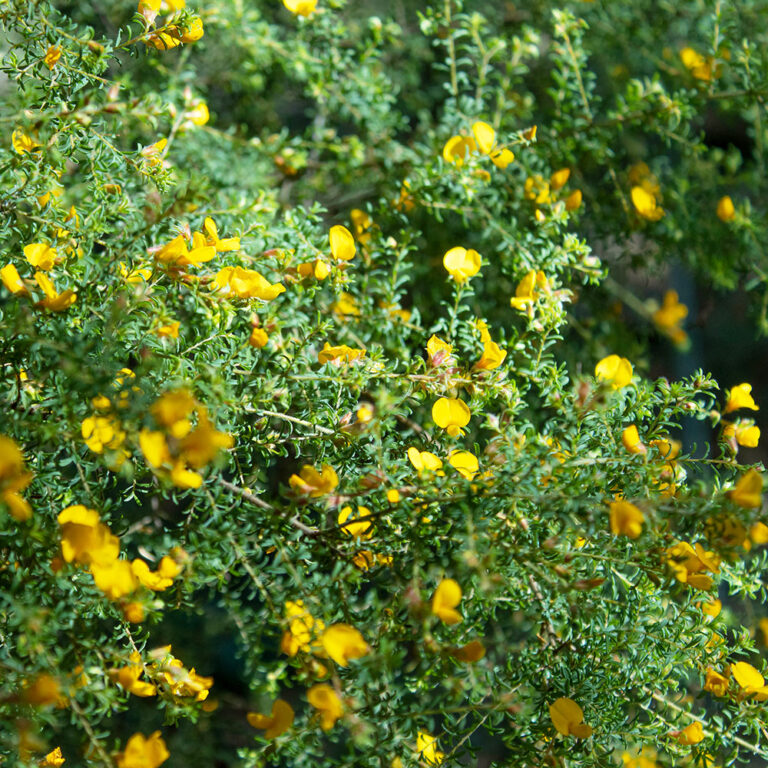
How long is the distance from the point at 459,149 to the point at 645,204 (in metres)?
0.36

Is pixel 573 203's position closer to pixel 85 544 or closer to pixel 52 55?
pixel 52 55

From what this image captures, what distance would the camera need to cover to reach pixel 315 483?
655 millimetres

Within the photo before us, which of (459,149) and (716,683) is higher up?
(459,149)

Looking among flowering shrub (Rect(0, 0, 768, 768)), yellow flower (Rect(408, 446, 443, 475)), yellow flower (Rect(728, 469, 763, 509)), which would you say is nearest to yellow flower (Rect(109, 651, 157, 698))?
flowering shrub (Rect(0, 0, 768, 768))

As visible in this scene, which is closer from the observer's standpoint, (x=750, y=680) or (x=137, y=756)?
(x=137, y=756)

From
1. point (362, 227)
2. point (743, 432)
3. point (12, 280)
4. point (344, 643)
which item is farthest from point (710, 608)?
point (12, 280)

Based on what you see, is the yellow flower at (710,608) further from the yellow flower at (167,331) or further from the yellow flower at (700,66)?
the yellow flower at (700,66)

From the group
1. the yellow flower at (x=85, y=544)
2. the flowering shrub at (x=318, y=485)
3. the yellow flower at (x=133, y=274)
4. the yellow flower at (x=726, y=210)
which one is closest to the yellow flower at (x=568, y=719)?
the flowering shrub at (x=318, y=485)

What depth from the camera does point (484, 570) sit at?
570mm

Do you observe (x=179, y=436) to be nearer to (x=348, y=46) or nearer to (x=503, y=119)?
(x=503, y=119)

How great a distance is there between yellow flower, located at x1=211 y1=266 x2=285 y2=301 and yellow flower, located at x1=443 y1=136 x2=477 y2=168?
0.39m

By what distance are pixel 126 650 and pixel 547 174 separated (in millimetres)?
910

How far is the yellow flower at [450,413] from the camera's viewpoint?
0.72 metres

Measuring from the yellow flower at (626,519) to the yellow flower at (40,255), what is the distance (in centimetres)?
60
